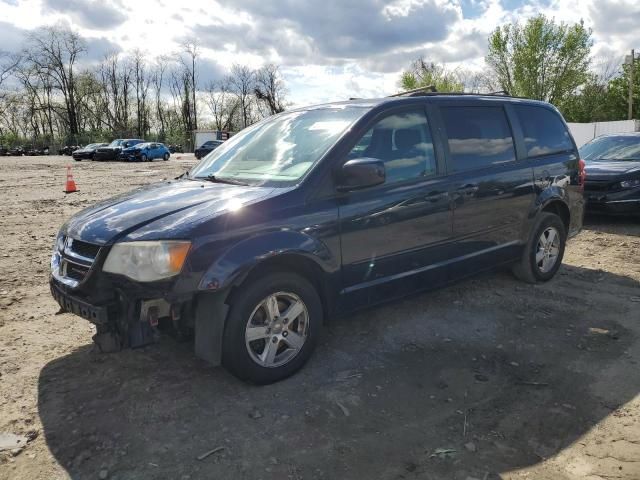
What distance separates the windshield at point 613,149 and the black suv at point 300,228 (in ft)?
18.6

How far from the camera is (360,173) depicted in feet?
11.4

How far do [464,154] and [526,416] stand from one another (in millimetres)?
2269

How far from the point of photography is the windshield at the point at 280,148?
3730 millimetres

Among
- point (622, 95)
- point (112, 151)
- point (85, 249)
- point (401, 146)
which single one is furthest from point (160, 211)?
point (622, 95)

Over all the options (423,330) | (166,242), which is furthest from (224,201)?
(423,330)

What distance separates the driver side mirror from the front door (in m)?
0.15

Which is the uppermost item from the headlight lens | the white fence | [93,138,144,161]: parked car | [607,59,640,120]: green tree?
[607,59,640,120]: green tree

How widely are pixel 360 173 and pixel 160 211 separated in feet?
4.36

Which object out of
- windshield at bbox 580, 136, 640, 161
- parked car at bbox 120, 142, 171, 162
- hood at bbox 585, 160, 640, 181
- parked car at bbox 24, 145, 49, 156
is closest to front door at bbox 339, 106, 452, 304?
hood at bbox 585, 160, 640, 181

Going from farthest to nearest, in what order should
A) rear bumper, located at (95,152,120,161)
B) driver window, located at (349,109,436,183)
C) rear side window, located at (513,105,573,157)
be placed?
rear bumper, located at (95,152,120,161)
rear side window, located at (513,105,573,157)
driver window, located at (349,109,436,183)

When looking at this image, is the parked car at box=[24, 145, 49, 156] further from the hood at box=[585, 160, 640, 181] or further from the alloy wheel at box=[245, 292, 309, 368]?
the alloy wheel at box=[245, 292, 309, 368]

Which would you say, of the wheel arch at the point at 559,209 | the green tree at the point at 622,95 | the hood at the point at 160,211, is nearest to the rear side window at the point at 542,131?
the wheel arch at the point at 559,209

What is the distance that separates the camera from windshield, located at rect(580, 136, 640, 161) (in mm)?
9578

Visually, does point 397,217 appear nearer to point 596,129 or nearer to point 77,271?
point 77,271
